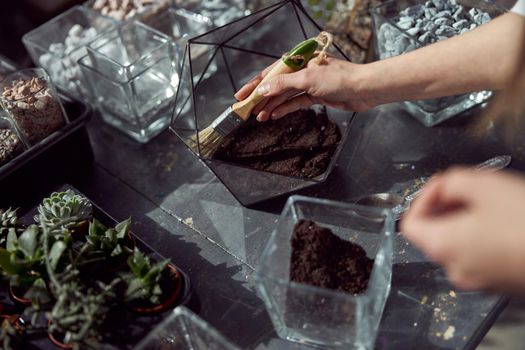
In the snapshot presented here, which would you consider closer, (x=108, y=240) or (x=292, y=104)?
(x=108, y=240)

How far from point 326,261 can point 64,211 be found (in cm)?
34

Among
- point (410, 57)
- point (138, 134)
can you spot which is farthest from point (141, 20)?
point (410, 57)

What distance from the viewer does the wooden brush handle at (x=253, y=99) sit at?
2.70ft

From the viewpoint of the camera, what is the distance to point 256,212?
33.8 inches

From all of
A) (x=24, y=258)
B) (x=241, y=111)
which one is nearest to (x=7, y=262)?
(x=24, y=258)

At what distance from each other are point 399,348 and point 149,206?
41 centimetres

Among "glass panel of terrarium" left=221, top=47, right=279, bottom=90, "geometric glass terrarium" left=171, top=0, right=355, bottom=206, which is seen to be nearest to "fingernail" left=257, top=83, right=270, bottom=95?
"geometric glass terrarium" left=171, top=0, right=355, bottom=206

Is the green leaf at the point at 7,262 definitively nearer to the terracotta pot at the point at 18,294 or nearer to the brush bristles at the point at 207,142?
the terracotta pot at the point at 18,294

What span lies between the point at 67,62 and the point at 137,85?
0.17 metres

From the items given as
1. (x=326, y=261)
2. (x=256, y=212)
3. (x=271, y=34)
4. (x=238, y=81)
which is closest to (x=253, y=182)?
(x=256, y=212)

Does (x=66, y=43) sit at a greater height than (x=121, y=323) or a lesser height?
greater

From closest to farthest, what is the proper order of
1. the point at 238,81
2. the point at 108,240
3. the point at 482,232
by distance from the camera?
the point at 482,232
the point at 108,240
the point at 238,81

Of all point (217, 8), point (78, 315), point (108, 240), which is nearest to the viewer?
point (78, 315)

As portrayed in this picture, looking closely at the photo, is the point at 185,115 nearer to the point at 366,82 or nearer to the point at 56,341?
the point at 366,82
